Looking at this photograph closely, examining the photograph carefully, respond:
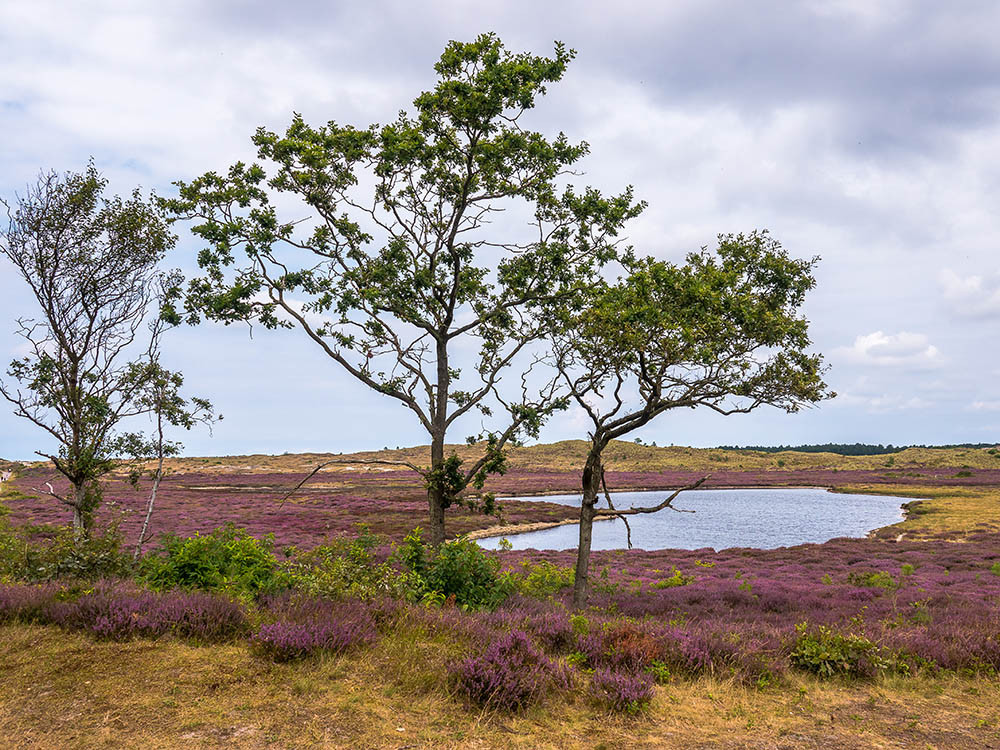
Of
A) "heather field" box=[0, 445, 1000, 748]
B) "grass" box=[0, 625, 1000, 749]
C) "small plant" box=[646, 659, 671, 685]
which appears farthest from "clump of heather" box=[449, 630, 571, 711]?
"small plant" box=[646, 659, 671, 685]

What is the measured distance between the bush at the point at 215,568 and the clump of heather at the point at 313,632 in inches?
104

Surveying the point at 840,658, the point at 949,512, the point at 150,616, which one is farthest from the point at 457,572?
the point at 949,512

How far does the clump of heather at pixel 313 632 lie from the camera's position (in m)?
8.30

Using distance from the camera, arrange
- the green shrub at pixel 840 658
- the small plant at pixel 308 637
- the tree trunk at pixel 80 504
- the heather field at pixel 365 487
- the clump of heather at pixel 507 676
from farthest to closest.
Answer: the heather field at pixel 365 487 < the tree trunk at pixel 80 504 < the green shrub at pixel 840 658 < the small plant at pixel 308 637 < the clump of heather at pixel 507 676

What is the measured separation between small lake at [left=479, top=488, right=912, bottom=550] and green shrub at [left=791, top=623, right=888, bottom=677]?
32.9m

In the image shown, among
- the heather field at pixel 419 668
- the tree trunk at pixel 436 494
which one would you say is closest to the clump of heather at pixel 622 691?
the heather field at pixel 419 668

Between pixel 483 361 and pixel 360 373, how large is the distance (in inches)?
Result: 154

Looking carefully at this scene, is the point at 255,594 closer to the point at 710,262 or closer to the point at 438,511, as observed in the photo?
the point at 438,511

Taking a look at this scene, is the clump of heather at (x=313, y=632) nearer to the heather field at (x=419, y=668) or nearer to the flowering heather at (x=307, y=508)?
the heather field at (x=419, y=668)

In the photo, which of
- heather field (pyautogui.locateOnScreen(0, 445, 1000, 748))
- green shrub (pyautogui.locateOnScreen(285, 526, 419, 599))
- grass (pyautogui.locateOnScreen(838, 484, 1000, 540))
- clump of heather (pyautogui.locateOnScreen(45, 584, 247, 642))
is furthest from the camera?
grass (pyautogui.locateOnScreen(838, 484, 1000, 540))

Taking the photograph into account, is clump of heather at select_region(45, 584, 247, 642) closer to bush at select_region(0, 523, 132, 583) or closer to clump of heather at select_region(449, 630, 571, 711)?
bush at select_region(0, 523, 132, 583)

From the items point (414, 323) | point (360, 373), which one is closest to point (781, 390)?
point (414, 323)

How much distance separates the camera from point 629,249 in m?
19.5

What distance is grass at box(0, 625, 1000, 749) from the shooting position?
6.55 m
